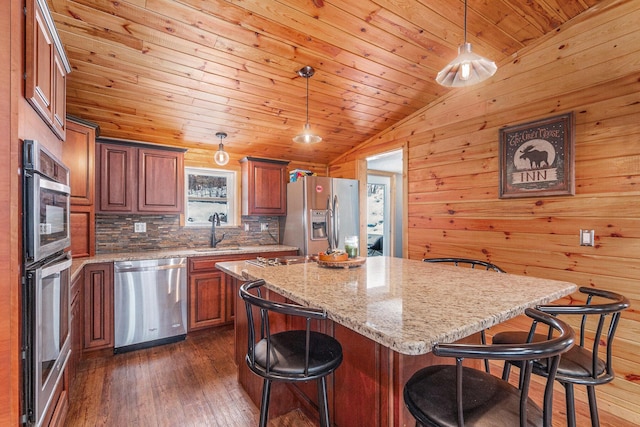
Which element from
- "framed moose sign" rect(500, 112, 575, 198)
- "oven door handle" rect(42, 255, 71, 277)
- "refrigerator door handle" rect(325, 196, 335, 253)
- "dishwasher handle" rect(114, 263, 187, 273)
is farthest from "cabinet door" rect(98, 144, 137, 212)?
"framed moose sign" rect(500, 112, 575, 198)

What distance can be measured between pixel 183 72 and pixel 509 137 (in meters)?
2.77

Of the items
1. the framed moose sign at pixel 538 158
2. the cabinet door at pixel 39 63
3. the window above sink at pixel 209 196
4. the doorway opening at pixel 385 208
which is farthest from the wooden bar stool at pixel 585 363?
the doorway opening at pixel 385 208

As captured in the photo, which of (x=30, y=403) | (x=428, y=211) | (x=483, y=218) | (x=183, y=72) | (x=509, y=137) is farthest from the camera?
(x=428, y=211)

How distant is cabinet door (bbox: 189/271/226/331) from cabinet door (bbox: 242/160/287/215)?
3.32ft

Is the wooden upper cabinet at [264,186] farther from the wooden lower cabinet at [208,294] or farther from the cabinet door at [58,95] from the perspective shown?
the cabinet door at [58,95]

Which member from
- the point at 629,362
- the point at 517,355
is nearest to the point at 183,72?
the point at 517,355

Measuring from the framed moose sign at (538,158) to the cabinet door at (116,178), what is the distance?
11.9 feet

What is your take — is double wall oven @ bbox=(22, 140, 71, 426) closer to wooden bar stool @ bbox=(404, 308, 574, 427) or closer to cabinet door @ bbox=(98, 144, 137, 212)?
wooden bar stool @ bbox=(404, 308, 574, 427)

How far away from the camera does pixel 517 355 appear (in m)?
0.79

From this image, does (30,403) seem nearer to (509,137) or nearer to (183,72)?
(183,72)

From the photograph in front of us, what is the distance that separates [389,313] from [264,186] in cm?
326

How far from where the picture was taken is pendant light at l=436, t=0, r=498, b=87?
163cm

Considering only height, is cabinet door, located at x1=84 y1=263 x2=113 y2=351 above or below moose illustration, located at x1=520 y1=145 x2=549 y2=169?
below

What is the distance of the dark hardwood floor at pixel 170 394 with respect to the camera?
1.95m
